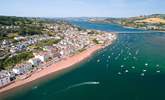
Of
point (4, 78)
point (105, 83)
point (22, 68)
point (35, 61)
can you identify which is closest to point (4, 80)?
point (4, 78)

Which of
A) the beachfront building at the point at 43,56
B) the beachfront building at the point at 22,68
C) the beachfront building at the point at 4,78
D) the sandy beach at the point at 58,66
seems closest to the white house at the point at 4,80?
the beachfront building at the point at 4,78

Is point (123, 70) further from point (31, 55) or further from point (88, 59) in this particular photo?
point (31, 55)

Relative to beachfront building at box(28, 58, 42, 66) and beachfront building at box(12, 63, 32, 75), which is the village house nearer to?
beachfront building at box(28, 58, 42, 66)

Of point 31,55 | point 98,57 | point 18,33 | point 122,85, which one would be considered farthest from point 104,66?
point 18,33

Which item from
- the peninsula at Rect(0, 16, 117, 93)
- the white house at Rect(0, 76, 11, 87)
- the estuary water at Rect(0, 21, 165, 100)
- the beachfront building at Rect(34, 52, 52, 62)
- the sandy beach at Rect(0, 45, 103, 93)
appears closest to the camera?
the estuary water at Rect(0, 21, 165, 100)

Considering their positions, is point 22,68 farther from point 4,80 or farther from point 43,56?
point 43,56

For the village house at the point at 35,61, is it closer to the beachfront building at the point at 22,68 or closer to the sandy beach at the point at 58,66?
the beachfront building at the point at 22,68

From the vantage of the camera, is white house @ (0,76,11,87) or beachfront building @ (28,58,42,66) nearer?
white house @ (0,76,11,87)

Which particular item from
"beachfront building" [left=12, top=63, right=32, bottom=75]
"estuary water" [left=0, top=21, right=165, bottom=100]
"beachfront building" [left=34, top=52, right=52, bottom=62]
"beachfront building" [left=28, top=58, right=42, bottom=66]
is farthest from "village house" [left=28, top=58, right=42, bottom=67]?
"estuary water" [left=0, top=21, right=165, bottom=100]
